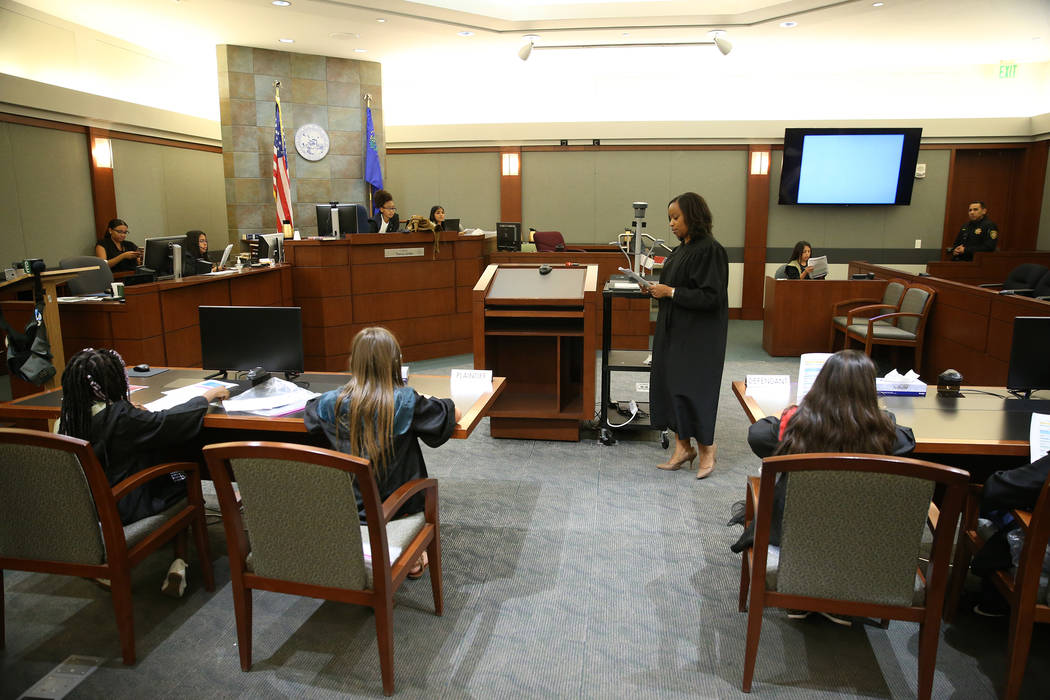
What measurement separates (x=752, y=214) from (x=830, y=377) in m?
7.69

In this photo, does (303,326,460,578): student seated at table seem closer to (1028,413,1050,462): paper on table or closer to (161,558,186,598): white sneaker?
Answer: (161,558,186,598): white sneaker

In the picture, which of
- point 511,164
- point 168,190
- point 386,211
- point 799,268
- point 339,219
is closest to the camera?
point 339,219

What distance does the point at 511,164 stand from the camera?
9.43 metres

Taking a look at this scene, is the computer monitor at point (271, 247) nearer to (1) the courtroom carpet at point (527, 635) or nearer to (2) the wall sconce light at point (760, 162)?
(1) the courtroom carpet at point (527, 635)

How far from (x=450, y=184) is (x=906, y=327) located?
19.7 feet

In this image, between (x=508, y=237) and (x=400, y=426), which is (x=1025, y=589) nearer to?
(x=400, y=426)

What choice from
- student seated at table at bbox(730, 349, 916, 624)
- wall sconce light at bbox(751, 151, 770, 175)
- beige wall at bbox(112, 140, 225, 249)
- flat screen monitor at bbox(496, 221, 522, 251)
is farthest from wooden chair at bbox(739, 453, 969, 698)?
beige wall at bbox(112, 140, 225, 249)

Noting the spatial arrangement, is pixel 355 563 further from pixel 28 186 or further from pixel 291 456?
pixel 28 186

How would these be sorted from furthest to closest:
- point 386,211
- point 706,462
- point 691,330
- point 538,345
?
point 386,211 → point 538,345 → point 706,462 → point 691,330

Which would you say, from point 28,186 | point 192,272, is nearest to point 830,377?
point 192,272

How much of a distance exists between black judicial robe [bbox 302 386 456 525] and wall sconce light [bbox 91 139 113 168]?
20.9 feet

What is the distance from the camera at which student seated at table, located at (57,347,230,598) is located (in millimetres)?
2273

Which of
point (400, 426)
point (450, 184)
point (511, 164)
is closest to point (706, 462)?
point (400, 426)

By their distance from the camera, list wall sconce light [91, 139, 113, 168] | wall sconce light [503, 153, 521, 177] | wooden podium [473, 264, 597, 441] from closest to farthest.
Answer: wooden podium [473, 264, 597, 441] → wall sconce light [91, 139, 113, 168] → wall sconce light [503, 153, 521, 177]
